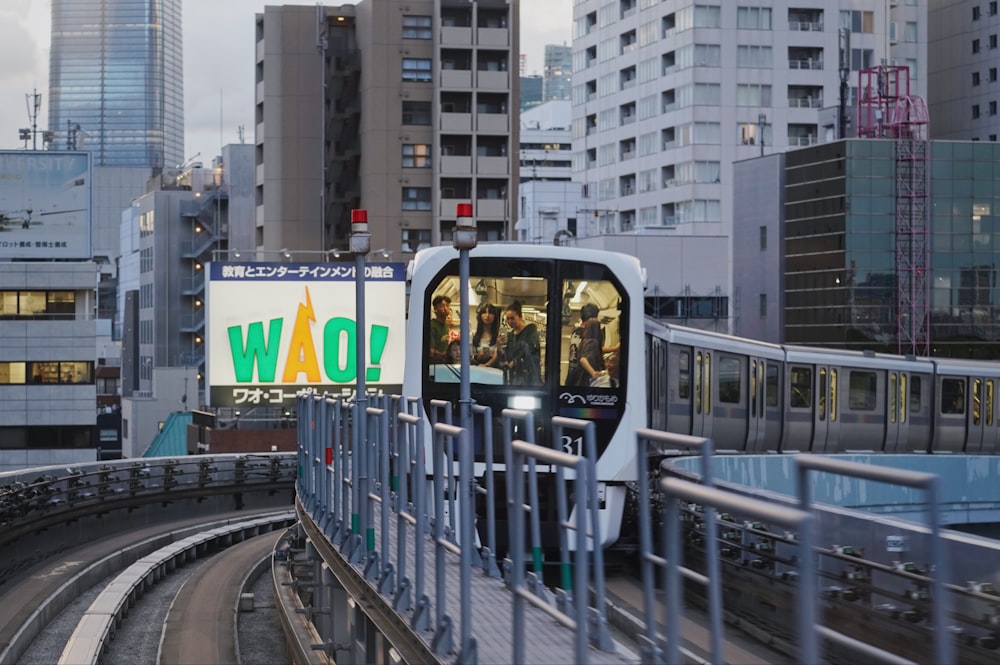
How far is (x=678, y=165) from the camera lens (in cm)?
7444

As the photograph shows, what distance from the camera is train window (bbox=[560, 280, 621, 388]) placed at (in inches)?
516

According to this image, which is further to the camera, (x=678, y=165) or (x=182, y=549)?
(x=678, y=165)

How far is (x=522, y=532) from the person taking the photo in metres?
5.73

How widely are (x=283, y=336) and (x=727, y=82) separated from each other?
142ft

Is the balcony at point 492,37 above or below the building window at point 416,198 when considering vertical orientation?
above

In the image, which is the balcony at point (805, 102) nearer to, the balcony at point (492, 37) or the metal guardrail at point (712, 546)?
the balcony at point (492, 37)

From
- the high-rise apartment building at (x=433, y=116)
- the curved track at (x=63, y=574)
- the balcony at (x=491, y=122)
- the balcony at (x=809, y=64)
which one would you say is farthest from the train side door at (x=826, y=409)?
the balcony at (x=809, y=64)

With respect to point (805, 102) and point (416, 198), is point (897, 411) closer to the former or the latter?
point (416, 198)

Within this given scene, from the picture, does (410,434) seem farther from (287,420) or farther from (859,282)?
(859,282)

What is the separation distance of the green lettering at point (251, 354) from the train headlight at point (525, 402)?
23.5 meters

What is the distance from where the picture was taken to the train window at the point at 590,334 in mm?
13109

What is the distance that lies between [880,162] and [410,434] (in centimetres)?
4917

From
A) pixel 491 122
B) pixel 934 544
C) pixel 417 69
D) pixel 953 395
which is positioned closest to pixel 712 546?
pixel 934 544

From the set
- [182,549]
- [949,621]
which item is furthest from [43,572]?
[949,621]
